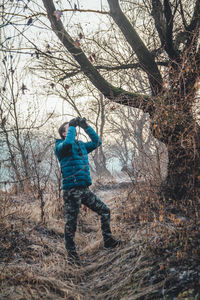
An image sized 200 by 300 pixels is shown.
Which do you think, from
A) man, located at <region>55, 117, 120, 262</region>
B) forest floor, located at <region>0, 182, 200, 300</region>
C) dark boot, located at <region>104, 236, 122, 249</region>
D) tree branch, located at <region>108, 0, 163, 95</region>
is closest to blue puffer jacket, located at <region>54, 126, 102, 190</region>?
man, located at <region>55, 117, 120, 262</region>

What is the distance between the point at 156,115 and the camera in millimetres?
2902

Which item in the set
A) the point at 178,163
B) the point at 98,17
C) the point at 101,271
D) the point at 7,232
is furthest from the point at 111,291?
the point at 98,17

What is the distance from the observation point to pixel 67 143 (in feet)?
9.36

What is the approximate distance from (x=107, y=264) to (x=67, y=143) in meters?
1.59

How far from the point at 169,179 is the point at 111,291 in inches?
93.9

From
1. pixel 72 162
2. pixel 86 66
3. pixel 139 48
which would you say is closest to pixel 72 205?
pixel 72 162

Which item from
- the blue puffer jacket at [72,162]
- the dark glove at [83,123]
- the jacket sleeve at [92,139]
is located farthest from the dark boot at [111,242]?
the dark glove at [83,123]

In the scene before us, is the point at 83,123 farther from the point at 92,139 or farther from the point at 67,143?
the point at 67,143

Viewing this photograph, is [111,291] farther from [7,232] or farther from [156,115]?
[156,115]

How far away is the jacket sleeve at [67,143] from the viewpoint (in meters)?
2.86

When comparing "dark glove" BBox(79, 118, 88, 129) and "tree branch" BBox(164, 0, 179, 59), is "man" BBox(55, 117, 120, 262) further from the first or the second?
"tree branch" BBox(164, 0, 179, 59)

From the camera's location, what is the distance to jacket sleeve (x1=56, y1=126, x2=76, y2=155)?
2.86m

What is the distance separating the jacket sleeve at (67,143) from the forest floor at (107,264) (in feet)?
3.03

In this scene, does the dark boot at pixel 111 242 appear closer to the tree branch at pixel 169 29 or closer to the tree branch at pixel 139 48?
the tree branch at pixel 139 48
